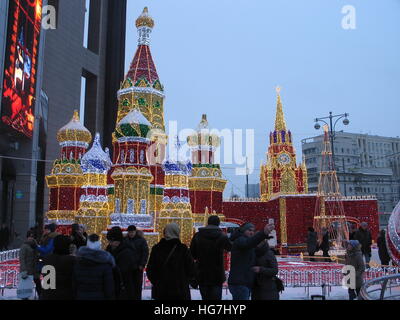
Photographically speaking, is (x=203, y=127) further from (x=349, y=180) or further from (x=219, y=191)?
(x=349, y=180)

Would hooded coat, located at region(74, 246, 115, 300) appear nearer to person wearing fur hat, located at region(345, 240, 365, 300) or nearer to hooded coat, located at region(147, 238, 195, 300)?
hooded coat, located at region(147, 238, 195, 300)

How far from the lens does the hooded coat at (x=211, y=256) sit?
5.15m

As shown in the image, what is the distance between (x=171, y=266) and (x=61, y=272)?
118 centimetres

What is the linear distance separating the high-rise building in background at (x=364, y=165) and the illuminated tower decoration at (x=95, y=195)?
43256 mm

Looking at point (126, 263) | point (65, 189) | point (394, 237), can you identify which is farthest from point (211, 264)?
point (65, 189)

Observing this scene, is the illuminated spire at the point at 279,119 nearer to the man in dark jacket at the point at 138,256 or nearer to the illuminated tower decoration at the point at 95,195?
the illuminated tower decoration at the point at 95,195

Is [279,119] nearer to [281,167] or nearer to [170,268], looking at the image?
[281,167]

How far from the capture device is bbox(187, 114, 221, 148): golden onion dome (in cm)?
1733

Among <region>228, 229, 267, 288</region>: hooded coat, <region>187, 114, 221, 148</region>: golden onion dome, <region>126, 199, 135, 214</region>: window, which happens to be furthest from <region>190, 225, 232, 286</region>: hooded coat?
<region>187, 114, 221, 148</region>: golden onion dome

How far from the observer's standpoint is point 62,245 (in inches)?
183

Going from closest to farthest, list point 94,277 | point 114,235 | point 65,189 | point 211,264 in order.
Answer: point 94,277 < point 211,264 < point 114,235 < point 65,189

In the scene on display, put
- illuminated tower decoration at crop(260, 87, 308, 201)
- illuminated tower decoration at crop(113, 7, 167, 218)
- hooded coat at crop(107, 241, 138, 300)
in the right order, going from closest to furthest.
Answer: hooded coat at crop(107, 241, 138, 300)
illuminated tower decoration at crop(113, 7, 167, 218)
illuminated tower decoration at crop(260, 87, 308, 201)

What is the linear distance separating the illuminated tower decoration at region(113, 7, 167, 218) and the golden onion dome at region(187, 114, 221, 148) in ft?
6.31

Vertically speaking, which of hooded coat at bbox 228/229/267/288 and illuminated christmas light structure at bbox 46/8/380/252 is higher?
illuminated christmas light structure at bbox 46/8/380/252
